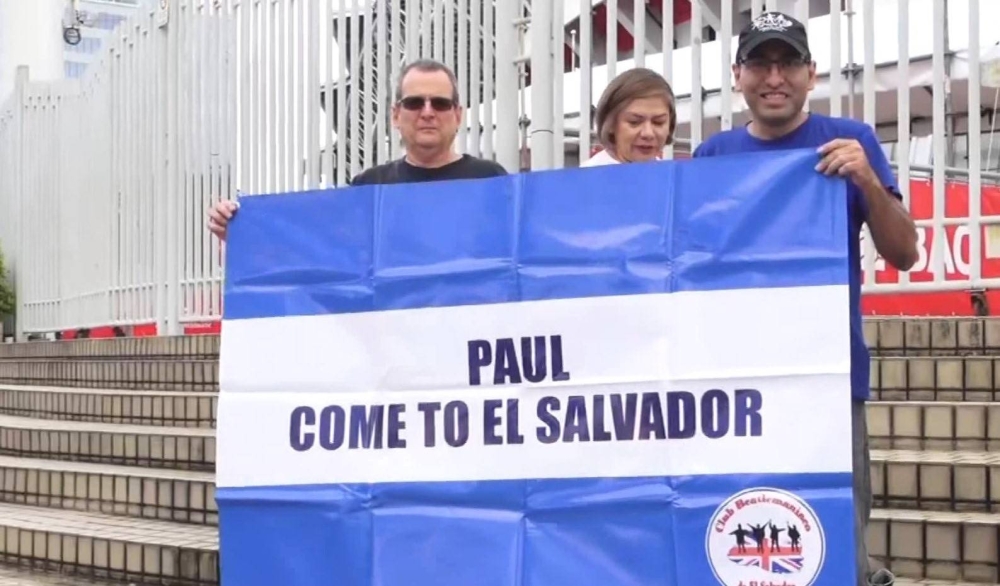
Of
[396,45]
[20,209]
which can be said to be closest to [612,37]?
[396,45]

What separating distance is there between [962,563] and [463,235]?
1.71 m

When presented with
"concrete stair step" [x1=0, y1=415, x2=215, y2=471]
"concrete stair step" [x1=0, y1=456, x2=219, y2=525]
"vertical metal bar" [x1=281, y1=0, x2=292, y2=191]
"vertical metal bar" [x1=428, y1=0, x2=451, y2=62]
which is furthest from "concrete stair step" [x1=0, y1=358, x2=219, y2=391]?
"vertical metal bar" [x1=428, y1=0, x2=451, y2=62]

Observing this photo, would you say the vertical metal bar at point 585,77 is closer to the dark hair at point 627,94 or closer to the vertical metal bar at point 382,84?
the vertical metal bar at point 382,84

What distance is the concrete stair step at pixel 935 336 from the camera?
4449mm

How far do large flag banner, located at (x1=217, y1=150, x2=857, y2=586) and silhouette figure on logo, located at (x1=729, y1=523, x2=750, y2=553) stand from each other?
0.04 ft

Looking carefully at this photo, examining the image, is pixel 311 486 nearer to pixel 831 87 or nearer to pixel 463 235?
pixel 463 235

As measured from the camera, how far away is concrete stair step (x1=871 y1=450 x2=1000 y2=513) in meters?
3.50

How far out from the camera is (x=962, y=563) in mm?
3330

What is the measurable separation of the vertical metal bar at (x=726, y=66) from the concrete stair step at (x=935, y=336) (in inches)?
39.5

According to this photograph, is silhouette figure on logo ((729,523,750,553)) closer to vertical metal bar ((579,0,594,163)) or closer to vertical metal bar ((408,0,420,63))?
vertical metal bar ((579,0,594,163))

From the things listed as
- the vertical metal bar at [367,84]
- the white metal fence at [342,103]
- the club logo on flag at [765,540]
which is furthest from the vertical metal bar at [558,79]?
the club logo on flag at [765,540]

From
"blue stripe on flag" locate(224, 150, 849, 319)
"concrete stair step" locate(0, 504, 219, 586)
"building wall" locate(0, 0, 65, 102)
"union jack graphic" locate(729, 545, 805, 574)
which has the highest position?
"building wall" locate(0, 0, 65, 102)

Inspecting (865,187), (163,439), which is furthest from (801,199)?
(163,439)

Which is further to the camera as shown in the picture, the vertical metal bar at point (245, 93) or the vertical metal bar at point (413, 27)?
the vertical metal bar at point (245, 93)
